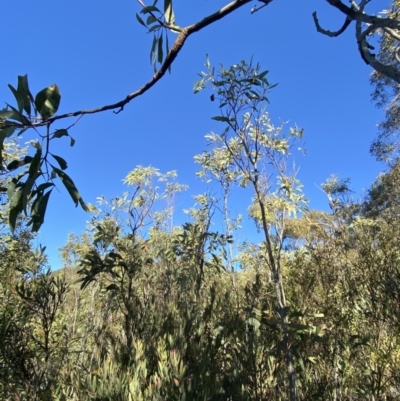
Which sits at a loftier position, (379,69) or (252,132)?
(252,132)

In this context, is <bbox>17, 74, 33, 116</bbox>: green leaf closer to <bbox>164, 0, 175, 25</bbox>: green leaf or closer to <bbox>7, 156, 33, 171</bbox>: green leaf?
<bbox>7, 156, 33, 171</bbox>: green leaf

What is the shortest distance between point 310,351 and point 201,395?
965 millimetres

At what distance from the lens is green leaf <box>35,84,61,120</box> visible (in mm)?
798

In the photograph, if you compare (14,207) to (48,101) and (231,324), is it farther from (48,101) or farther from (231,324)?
(231,324)

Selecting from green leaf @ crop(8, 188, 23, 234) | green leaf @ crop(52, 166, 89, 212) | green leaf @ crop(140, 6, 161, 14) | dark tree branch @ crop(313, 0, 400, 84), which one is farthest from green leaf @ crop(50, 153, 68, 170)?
dark tree branch @ crop(313, 0, 400, 84)

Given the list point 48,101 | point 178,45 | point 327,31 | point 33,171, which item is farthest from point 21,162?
point 327,31

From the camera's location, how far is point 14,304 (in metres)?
2.63

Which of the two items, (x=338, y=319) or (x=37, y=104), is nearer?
(x=37, y=104)

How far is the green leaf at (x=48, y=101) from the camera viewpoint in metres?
0.80

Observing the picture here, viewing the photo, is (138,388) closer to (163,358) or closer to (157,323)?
(163,358)

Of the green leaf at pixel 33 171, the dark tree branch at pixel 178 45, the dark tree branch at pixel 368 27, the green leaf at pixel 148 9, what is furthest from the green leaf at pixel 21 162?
the dark tree branch at pixel 368 27

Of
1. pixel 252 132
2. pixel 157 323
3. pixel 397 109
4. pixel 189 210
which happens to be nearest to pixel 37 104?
pixel 157 323

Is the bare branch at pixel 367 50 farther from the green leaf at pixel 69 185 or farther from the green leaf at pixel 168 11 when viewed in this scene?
the green leaf at pixel 69 185

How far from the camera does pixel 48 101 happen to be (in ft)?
2.66
